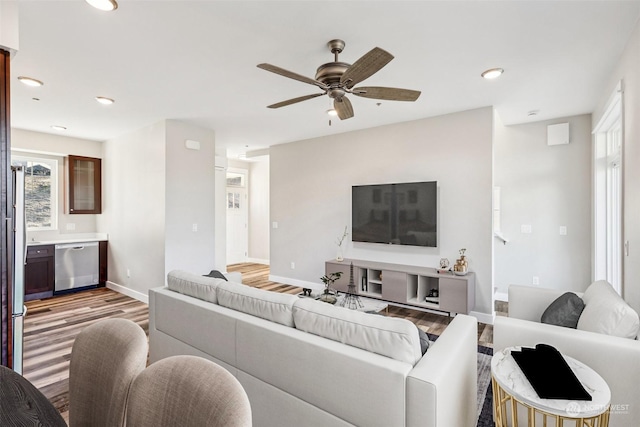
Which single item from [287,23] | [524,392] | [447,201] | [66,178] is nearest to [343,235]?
[447,201]

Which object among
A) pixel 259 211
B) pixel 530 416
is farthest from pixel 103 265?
pixel 530 416

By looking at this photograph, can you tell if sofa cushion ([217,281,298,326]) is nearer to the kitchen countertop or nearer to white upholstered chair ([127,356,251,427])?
white upholstered chair ([127,356,251,427])

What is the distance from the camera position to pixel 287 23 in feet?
6.74

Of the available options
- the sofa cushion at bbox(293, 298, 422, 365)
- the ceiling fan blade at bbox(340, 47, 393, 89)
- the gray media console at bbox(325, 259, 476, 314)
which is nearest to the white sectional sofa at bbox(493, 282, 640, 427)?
the sofa cushion at bbox(293, 298, 422, 365)

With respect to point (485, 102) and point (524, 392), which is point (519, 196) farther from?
point (524, 392)

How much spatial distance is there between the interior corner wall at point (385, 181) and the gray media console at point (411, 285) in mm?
246

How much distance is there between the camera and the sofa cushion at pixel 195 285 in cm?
221

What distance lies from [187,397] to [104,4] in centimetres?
220

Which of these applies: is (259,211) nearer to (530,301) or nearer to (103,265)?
(103,265)

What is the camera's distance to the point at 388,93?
7.62ft

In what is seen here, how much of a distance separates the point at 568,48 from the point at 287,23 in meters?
2.14

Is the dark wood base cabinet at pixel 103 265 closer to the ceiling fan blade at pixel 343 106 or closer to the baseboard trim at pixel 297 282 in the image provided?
the baseboard trim at pixel 297 282

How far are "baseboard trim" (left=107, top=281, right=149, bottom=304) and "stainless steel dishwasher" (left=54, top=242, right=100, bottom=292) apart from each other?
0.32m

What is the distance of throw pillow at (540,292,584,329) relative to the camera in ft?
6.59
